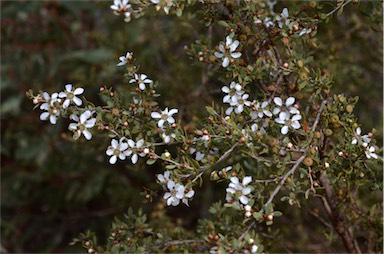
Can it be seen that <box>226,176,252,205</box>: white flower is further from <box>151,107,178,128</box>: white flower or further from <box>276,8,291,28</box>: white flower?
<box>276,8,291,28</box>: white flower

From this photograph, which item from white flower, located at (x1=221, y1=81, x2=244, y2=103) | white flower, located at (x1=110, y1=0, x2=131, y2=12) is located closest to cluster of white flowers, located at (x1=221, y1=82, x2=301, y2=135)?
white flower, located at (x1=221, y1=81, x2=244, y2=103)

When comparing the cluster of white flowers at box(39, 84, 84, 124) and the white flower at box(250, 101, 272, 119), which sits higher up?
the white flower at box(250, 101, 272, 119)

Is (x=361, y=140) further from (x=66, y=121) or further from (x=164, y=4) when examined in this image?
(x=66, y=121)

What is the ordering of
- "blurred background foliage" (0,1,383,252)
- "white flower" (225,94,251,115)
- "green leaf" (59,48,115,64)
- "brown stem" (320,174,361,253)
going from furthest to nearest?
1. "green leaf" (59,48,115,64)
2. "blurred background foliage" (0,1,383,252)
3. "brown stem" (320,174,361,253)
4. "white flower" (225,94,251,115)

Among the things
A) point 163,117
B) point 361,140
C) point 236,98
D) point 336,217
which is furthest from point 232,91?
point 336,217

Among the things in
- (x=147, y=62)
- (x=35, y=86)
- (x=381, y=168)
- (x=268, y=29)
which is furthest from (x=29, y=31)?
(x=381, y=168)

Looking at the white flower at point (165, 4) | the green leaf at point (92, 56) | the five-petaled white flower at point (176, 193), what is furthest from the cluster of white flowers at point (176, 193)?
the green leaf at point (92, 56)
